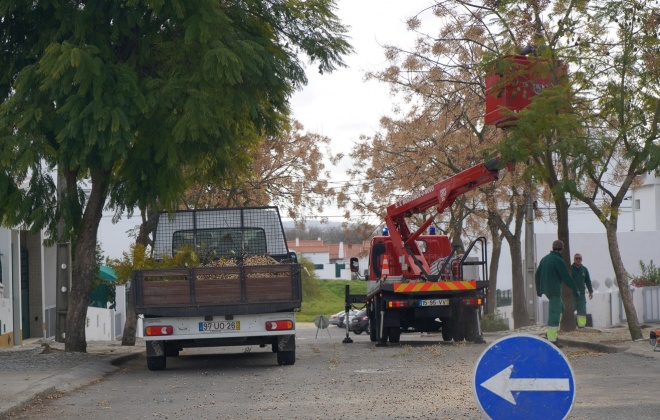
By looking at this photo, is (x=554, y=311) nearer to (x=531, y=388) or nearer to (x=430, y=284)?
(x=430, y=284)

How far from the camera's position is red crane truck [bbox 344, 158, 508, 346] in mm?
20312

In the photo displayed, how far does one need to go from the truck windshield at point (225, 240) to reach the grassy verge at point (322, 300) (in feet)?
179

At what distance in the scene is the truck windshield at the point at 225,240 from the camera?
18.2 metres

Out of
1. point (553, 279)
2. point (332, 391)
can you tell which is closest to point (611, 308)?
point (553, 279)

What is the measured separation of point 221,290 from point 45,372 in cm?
274

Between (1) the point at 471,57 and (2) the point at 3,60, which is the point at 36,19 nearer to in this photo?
(2) the point at 3,60

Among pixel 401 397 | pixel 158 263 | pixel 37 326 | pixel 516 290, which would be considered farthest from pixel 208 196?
pixel 401 397

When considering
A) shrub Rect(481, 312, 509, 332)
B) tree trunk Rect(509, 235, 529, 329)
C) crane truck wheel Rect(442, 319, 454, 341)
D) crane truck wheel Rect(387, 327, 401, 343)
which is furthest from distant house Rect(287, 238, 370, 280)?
crane truck wheel Rect(387, 327, 401, 343)

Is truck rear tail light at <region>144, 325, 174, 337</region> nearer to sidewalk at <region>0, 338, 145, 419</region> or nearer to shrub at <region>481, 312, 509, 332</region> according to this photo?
sidewalk at <region>0, 338, 145, 419</region>

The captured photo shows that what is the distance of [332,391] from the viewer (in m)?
11.7

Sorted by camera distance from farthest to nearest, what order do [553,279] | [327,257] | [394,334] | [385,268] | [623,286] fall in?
[327,257] → [385,268] → [394,334] → [623,286] → [553,279]

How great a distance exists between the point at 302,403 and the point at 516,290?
2522 cm

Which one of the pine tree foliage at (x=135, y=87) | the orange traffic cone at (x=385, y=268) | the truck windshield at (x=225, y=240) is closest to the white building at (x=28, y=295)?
the truck windshield at (x=225, y=240)

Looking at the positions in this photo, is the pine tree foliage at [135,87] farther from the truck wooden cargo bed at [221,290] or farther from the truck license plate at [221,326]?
the truck license plate at [221,326]
